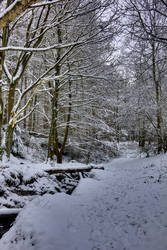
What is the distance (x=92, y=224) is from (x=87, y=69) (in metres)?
5.95

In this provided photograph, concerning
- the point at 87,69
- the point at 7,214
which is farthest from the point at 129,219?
the point at 87,69

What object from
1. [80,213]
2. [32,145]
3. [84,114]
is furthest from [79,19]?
[32,145]

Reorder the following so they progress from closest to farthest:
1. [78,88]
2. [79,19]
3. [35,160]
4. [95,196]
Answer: [95,196] < [79,19] < [78,88] < [35,160]

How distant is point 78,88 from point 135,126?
5.89 m

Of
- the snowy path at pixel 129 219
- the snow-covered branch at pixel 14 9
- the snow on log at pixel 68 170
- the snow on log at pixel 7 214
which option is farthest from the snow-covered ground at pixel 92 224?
the snow-covered branch at pixel 14 9

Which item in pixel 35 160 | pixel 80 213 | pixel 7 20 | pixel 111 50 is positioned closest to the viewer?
pixel 7 20

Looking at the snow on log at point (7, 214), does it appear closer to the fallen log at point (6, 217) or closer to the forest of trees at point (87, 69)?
the fallen log at point (6, 217)

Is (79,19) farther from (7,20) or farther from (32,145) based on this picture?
(32,145)

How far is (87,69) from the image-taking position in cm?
696

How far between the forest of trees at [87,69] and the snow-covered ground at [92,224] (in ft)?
10.0

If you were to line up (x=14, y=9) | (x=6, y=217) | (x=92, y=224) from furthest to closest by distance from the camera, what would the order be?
(x=6, y=217)
(x=92, y=224)
(x=14, y=9)

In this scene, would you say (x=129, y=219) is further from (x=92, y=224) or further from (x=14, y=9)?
(x=14, y=9)

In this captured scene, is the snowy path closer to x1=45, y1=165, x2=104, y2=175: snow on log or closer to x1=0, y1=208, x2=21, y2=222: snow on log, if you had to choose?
x1=0, y1=208, x2=21, y2=222: snow on log

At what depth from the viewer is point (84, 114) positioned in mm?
8180
